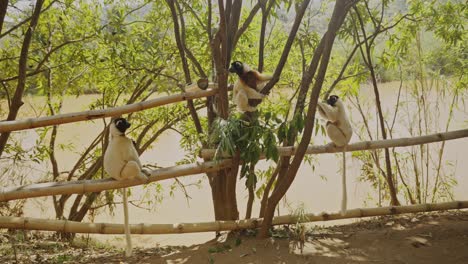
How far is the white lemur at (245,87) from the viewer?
404cm

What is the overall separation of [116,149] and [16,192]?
809mm

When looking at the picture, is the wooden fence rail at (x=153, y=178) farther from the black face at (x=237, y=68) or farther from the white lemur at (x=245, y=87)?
the black face at (x=237, y=68)

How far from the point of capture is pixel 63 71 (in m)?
6.04

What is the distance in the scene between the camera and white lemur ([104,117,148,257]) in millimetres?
3506

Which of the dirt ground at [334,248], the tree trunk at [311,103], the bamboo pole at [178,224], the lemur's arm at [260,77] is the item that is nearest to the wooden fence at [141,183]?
the bamboo pole at [178,224]

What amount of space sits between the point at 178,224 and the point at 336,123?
170 centimetres

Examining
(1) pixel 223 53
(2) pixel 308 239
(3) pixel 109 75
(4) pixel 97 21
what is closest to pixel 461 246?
(2) pixel 308 239

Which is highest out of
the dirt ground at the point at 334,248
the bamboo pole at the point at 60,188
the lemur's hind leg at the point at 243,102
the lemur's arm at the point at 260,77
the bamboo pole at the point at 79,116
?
the lemur's arm at the point at 260,77

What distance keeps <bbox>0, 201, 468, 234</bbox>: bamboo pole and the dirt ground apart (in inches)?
4.9

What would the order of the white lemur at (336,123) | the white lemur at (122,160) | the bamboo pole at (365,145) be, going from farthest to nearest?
1. the white lemur at (336,123)
2. the bamboo pole at (365,145)
3. the white lemur at (122,160)

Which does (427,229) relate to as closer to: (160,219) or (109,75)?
(109,75)

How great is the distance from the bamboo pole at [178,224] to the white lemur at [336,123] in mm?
437

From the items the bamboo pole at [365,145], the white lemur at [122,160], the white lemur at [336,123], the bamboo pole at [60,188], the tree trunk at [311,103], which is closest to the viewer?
the tree trunk at [311,103]

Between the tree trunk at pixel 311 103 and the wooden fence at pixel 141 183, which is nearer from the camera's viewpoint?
the tree trunk at pixel 311 103
